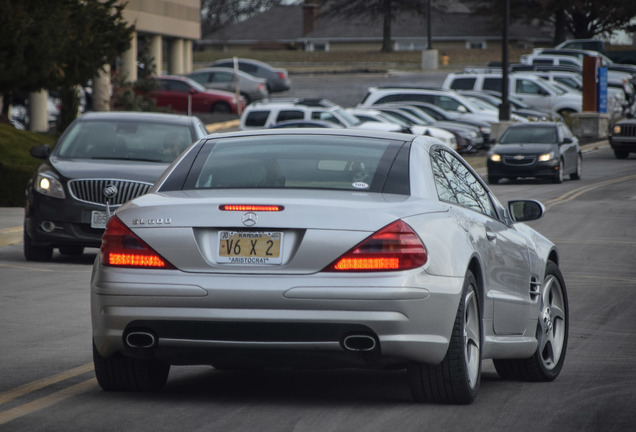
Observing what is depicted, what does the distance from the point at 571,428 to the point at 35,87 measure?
83.3 ft

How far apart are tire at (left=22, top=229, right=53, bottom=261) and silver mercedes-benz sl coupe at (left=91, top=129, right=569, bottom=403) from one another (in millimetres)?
8627

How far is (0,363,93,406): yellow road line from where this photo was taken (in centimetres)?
730

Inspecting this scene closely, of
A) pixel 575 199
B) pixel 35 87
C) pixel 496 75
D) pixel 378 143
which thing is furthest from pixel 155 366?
pixel 496 75

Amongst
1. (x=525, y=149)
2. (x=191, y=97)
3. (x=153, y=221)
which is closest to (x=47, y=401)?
(x=153, y=221)

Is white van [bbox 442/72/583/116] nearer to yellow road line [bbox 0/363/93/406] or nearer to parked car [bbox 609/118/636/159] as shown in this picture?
parked car [bbox 609/118/636/159]

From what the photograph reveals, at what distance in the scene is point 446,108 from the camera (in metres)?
49.2

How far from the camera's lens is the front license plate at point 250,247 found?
21.4ft

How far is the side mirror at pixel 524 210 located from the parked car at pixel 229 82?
47.6 meters

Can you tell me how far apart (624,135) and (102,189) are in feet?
95.5

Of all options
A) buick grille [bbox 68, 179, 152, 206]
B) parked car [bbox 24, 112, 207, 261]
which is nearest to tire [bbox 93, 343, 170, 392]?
parked car [bbox 24, 112, 207, 261]

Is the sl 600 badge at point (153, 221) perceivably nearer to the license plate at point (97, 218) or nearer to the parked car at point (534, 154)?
the license plate at point (97, 218)

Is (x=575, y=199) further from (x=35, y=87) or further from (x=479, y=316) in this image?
(x=479, y=316)

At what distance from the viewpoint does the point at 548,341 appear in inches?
331

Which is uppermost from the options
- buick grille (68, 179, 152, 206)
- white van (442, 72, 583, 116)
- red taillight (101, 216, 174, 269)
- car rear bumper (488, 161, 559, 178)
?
white van (442, 72, 583, 116)
